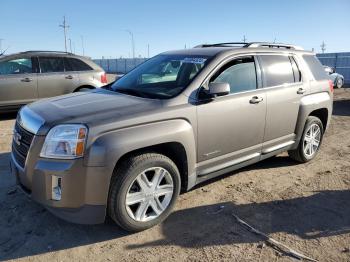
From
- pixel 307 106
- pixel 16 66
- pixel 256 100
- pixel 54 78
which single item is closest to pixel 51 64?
pixel 54 78

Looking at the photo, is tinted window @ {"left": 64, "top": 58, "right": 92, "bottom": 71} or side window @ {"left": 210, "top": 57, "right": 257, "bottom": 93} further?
tinted window @ {"left": 64, "top": 58, "right": 92, "bottom": 71}

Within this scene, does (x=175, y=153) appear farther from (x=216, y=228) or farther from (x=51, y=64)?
(x=51, y=64)

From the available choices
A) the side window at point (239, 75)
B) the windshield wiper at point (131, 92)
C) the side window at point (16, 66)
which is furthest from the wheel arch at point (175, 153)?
the side window at point (16, 66)

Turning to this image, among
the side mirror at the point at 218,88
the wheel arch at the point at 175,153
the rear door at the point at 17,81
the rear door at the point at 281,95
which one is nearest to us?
the wheel arch at the point at 175,153

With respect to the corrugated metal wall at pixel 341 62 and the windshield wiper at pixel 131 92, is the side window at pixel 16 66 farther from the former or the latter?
the corrugated metal wall at pixel 341 62

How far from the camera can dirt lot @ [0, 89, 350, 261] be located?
3.33 m

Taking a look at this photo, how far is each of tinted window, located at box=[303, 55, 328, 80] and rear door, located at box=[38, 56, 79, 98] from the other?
5.91 metres

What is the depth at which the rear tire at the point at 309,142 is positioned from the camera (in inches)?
222

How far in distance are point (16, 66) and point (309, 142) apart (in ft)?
22.6

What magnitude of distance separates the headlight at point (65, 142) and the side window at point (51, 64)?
6376 millimetres

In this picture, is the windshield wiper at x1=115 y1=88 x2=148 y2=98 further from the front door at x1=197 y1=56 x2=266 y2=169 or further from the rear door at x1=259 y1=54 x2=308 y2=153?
the rear door at x1=259 y1=54 x2=308 y2=153

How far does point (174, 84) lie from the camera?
4.34m

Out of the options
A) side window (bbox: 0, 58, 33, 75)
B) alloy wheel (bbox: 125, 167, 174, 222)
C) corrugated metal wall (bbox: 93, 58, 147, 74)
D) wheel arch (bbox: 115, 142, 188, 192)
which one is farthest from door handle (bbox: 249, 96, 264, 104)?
corrugated metal wall (bbox: 93, 58, 147, 74)

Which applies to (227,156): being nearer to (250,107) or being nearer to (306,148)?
(250,107)
